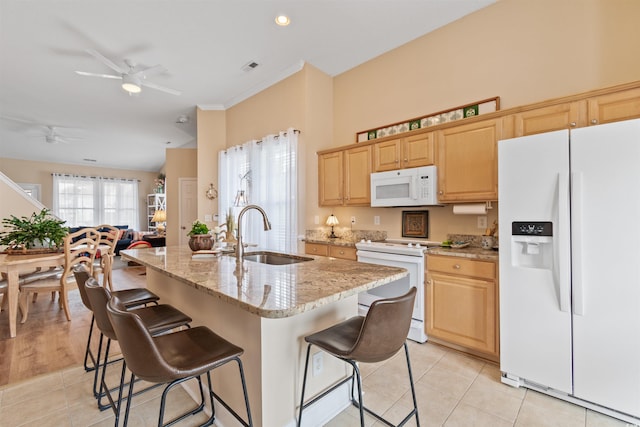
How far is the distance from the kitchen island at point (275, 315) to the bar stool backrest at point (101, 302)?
11.3 inches

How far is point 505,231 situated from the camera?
6.73 ft

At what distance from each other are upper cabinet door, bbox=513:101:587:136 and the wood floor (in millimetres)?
4067

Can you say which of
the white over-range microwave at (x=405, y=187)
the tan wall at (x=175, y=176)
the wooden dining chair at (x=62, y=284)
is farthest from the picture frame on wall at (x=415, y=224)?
the tan wall at (x=175, y=176)

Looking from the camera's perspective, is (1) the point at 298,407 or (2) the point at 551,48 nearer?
(1) the point at 298,407

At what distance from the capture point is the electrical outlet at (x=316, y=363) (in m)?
1.58

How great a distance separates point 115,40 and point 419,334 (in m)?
4.48

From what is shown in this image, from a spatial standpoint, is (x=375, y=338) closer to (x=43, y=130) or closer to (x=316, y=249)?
(x=316, y=249)

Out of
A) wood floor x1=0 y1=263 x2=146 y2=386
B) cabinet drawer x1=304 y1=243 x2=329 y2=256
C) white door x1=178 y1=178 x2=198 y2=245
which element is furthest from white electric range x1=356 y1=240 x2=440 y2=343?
white door x1=178 y1=178 x2=198 y2=245

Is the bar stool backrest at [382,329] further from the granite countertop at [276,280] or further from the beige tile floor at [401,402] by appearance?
the beige tile floor at [401,402]

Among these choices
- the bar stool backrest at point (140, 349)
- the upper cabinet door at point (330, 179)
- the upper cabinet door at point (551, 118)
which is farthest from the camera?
the upper cabinet door at point (330, 179)

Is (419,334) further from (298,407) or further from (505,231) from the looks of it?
(298,407)

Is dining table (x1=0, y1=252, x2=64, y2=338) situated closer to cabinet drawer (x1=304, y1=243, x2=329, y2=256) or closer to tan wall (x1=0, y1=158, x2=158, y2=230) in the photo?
cabinet drawer (x1=304, y1=243, x2=329, y2=256)

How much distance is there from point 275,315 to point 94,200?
11029 millimetres

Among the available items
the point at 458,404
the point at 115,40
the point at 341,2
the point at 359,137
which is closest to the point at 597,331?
the point at 458,404
